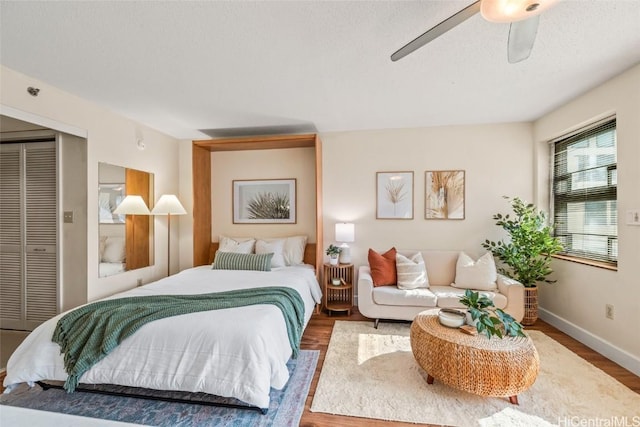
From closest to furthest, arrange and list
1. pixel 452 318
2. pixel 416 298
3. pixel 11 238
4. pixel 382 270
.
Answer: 1. pixel 452 318
2. pixel 416 298
3. pixel 11 238
4. pixel 382 270

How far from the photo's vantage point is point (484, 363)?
5.77 feet

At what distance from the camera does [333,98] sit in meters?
2.83

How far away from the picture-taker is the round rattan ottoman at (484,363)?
1749mm

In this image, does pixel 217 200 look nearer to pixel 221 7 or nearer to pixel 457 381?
pixel 221 7

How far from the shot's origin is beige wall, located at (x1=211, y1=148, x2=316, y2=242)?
13.4 ft

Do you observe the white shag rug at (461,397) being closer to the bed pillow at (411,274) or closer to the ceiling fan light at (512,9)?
the bed pillow at (411,274)

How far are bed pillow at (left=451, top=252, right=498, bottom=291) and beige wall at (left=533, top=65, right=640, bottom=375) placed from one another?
759mm

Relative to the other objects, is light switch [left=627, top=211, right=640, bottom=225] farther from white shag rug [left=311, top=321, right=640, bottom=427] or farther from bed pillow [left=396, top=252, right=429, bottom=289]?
bed pillow [left=396, top=252, right=429, bottom=289]

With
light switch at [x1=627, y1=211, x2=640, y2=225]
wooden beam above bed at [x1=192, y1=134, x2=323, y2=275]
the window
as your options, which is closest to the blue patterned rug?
wooden beam above bed at [x1=192, y1=134, x2=323, y2=275]

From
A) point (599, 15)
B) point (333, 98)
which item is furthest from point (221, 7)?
point (599, 15)

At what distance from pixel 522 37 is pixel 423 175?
2392mm

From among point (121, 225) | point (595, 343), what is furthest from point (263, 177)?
point (595, 343)

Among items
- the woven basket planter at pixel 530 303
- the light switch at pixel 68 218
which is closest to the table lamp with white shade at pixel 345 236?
the woven basket planter at pixel 530 303

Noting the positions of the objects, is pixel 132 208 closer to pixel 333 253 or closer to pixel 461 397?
pixel 333 253
